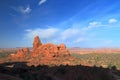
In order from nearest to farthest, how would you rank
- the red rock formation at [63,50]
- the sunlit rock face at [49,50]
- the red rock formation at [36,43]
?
the sunlit rock face at [49,50], the red rock formation at [63,50], the red rock formation at [36,43]

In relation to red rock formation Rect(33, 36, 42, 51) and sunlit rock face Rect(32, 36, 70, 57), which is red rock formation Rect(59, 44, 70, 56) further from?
red rock formation Rect(33, 36, 42, 51)

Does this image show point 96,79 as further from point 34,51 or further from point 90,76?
point 34,51

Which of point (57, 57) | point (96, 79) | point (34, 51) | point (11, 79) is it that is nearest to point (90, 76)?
point (96, 79)

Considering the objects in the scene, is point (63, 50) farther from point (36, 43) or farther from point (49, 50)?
point (36, 43)

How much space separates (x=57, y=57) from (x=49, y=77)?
2098 inches

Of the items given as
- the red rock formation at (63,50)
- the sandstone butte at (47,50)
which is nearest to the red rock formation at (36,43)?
the sandstone butte at (47,50)

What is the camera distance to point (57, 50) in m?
77.7

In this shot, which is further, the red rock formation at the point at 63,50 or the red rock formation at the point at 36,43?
the red rock formation at the point at 36,43

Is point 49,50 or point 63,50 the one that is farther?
point 63,50

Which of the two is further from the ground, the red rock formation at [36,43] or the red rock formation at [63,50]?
the red rock formation at [36,43]

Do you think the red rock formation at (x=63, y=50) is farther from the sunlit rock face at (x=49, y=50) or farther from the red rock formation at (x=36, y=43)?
the red rock formation at (x=36, y=43)

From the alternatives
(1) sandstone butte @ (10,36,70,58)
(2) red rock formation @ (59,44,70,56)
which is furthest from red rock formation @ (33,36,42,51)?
(2) red rock formation @ (59,44,70,56)

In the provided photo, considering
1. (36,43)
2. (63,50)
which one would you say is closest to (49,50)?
(63,50)

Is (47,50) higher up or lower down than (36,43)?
lower down
